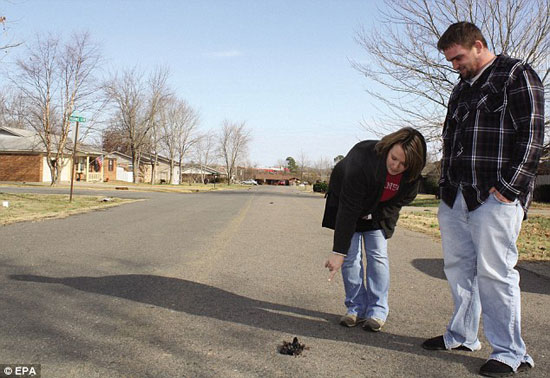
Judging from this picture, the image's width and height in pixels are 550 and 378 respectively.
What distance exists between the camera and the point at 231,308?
4.05 metres

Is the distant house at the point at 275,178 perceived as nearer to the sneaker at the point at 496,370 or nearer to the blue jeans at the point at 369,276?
the blue jeans at the point at 369,276

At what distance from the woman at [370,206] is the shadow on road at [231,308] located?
20 cm

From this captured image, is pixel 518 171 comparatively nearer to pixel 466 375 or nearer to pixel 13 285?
pixel 466 375

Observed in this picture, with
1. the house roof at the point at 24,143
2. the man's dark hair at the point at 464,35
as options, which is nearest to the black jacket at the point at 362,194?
the man's dark hair at the point at 464,35

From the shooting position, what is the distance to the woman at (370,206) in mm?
3320

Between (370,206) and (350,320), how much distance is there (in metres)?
0.90

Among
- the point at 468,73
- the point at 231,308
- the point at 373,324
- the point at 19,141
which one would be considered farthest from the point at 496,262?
the point at 19,141

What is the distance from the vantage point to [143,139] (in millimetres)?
56531

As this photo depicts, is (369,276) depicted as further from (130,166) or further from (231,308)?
(130,166)

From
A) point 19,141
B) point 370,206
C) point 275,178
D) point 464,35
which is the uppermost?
point 19,141

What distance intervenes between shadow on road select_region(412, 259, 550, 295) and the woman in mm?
2260

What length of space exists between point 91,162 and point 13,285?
51043mm

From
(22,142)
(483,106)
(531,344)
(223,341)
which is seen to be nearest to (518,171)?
(483,106)

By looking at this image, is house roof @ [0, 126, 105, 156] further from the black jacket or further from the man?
the man
